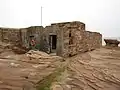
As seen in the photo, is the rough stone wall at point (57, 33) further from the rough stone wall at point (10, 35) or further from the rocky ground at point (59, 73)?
the rough stone wall at point (10, 35)

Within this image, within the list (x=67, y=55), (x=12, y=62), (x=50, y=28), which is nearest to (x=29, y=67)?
(x=12, y=62)

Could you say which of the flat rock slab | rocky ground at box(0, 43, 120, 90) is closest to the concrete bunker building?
rocky ground at box(0, 43, 120, 90)

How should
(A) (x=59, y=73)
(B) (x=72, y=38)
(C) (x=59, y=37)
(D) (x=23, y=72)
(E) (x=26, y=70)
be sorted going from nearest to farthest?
(A) (x=59, y=73)
(D) (x=23, y=72)
(E) (x=26, y=70)
(B) (x=72, y=38)
(C) (x=59, y=37)

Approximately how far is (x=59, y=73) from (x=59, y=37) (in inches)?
147

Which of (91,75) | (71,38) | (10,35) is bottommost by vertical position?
(91,75)

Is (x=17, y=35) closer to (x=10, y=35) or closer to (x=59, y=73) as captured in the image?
(x=10, y=35)

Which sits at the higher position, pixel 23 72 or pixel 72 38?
pixel 72 38

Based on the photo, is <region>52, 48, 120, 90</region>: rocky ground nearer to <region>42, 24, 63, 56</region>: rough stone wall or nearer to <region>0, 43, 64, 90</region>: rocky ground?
<region>0, 43, 64, 90</region>: rocky ground

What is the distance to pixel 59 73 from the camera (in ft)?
24.2

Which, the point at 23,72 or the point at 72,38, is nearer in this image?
the point at 23,72

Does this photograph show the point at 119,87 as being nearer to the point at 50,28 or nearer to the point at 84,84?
the point at 84,84

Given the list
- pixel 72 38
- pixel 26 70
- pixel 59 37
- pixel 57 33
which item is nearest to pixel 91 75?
pixel 26 70

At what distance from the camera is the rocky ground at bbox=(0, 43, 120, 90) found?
20.4 ft

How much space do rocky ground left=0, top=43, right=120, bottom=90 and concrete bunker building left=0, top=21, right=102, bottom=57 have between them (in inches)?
36.1
